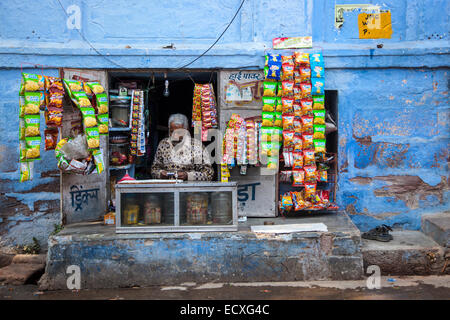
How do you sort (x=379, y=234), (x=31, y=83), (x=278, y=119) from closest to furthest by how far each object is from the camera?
(x=31, y=83) → (x=379, y=234) → (x=278, y=119)

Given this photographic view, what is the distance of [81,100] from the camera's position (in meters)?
4.71

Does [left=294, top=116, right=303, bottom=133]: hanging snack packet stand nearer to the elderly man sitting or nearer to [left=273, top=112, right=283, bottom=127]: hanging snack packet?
[left=273, top=112, right=283, bottom=127]: hanging snack packet

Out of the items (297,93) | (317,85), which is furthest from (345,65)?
(297,93)

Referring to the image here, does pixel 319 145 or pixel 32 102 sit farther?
pixel 319 145

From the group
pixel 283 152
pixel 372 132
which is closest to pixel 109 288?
pixel 283 152

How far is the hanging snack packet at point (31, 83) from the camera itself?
14.5ft

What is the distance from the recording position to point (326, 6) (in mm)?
5582

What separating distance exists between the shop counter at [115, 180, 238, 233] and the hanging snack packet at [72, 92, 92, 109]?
1036mm

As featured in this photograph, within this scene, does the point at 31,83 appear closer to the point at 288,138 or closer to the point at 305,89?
the point at 288,138

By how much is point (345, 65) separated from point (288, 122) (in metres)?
1.18

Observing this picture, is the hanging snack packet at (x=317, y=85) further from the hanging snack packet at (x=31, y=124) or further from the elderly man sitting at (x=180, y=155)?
the hanging snack packet at (x=31, y=124)

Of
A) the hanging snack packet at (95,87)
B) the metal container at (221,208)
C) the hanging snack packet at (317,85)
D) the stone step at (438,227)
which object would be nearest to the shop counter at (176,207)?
the metal container at (221,208)

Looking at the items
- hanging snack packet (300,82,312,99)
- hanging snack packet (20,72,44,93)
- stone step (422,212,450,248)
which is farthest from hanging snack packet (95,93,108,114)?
stone step (422,212,450,248)

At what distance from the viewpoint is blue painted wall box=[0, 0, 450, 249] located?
5469mm
